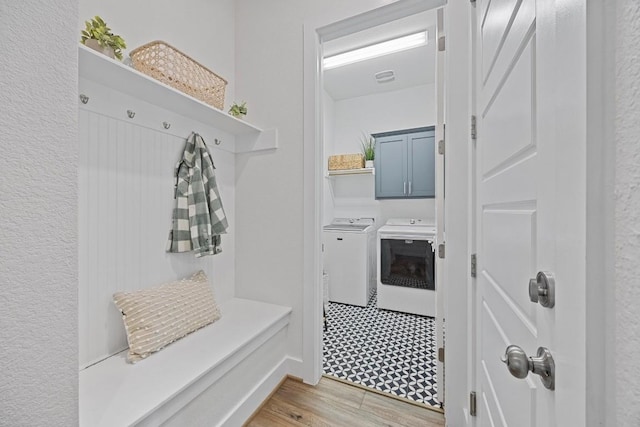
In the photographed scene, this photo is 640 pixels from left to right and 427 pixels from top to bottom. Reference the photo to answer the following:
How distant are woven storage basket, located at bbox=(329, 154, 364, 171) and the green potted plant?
2.61 metres

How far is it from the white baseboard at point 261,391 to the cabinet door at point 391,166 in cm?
218

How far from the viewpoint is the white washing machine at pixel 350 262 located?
9.92ft

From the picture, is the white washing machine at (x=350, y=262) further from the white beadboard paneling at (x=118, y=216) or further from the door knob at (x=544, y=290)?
the door knob at (x=544, y=290)

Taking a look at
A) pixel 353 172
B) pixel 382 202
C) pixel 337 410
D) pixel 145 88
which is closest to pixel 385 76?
pixel 353 172

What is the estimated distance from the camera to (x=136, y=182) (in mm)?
1357

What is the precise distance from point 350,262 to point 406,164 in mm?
1357

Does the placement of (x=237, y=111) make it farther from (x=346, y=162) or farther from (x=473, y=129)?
(x=346, y=162)

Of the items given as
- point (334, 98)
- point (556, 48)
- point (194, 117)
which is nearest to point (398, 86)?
point (334, 98)

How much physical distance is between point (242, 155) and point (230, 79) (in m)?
0.59

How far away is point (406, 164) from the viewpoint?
3.08m

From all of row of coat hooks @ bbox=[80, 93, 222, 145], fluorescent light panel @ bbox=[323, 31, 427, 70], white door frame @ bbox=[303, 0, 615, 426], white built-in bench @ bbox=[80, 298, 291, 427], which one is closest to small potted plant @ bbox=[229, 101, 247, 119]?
row of coat hooks @ bbox=[80, 93, 222, 145]

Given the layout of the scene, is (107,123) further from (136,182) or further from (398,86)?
(398,86)

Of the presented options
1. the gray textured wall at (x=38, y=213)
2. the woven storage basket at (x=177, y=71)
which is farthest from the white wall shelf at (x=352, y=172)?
the gray textured wall at (x=38, y=213)

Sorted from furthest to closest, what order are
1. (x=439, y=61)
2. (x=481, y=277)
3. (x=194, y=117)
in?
(x=194, y=117)
(x=439, y=61)
(x=481, y=277)
